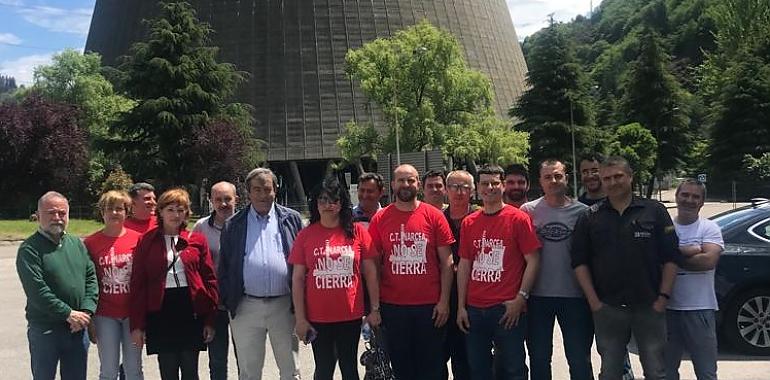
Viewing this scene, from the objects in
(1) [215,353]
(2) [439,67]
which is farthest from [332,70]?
(1) [215,353]

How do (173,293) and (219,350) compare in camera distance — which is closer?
(173,293)

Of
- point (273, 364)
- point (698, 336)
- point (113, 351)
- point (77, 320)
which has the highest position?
point (77, 320)

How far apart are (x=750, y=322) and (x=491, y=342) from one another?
348 cm

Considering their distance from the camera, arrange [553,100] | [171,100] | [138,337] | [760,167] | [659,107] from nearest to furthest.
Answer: [138,337] → [171,100] → [760,167] → [553,100] → [659,107]

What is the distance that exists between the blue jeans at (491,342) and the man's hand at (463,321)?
23 mm

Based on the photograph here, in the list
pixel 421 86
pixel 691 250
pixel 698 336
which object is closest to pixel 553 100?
pixel 421 86

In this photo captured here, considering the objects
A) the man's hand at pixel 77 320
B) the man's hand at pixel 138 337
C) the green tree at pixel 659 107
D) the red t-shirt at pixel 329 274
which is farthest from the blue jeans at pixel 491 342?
the green tree at pixel 659 107

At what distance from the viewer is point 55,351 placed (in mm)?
4719

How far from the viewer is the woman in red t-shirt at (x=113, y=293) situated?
493cm

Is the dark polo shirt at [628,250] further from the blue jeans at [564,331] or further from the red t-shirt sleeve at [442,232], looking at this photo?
the red t-shirt sleeve at [442,232]

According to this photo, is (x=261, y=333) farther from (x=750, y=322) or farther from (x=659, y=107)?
(x=659, y=107)

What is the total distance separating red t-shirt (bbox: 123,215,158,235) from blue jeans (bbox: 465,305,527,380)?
2565 mm

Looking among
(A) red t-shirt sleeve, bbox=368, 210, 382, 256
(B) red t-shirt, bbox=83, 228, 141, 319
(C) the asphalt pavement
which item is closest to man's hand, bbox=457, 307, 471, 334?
(A) red t-shirt sleeve, bbox=368, 210, 382, 256

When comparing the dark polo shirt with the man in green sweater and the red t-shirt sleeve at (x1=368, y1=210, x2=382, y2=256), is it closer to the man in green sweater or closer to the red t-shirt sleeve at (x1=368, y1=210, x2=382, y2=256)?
the red t-shirt sleeve at (x1=368, y1=210, x2=382, y2=256)
